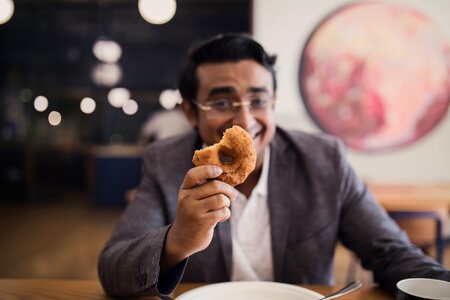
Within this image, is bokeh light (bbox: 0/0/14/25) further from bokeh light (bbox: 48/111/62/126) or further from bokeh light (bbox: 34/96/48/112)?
bokeh light (bbox: 48/111/62/126)

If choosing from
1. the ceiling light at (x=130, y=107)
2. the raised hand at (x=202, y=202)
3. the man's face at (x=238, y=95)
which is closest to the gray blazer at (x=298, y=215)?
the man's face at (x=238, y=95)

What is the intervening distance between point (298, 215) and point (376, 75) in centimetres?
364

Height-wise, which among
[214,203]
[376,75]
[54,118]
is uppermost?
[376,75]

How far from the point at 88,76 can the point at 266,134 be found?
410 inches

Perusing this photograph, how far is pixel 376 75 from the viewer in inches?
188

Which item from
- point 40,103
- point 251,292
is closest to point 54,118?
point 40,103

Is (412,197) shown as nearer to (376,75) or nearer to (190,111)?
(190,111)

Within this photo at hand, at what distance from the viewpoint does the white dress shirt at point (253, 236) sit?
1.59 metres

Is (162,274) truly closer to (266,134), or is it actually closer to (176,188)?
(176,188)

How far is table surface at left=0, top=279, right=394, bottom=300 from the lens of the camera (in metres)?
1.20

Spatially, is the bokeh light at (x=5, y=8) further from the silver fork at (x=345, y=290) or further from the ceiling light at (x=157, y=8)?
the silver fork at (x=345, y=290)

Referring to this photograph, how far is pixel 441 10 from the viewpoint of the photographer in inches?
186

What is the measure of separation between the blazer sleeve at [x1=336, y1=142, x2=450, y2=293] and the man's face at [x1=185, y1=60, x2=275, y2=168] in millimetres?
384

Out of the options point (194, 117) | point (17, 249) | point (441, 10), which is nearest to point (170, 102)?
point (17, 249)
